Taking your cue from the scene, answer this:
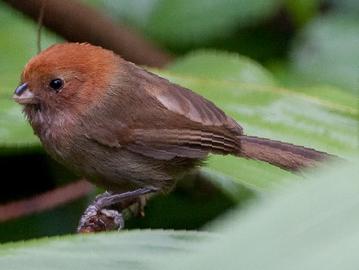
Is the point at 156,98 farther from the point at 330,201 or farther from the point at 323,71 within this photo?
the point at 330,201

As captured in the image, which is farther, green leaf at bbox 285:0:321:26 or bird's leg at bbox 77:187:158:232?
green leaf at bbox 285:0:321:26

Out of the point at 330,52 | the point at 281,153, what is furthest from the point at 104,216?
the point at 330,52

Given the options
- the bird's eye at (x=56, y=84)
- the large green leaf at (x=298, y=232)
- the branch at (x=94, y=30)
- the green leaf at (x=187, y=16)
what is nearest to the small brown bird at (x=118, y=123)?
the bird's eye at (x=56, y=84)

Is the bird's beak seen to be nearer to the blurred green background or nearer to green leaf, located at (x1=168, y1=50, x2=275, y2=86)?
the blurred green background

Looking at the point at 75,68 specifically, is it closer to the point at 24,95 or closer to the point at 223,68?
the point at 24,95

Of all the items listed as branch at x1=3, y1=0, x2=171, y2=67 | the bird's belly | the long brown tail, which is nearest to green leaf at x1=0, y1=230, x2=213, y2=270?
the long brown tail

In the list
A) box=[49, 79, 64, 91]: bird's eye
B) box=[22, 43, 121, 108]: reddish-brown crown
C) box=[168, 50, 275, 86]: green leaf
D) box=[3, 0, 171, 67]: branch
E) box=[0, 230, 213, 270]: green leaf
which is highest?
box=[3, 0, 171, 67]: branch

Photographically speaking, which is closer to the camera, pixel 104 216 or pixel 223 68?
pixel 104 216

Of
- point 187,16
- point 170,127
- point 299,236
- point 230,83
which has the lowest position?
point 299,236
